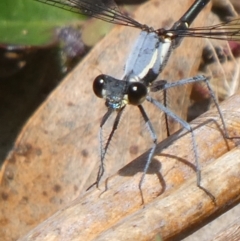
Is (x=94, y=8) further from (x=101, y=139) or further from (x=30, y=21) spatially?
(x=101, y=139)

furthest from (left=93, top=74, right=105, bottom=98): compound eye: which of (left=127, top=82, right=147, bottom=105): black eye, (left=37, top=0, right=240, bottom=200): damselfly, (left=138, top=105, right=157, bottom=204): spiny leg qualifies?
(left=138, top=105, right=157, bottom=204): spiny leg

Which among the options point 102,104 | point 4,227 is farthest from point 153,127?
point 4,227

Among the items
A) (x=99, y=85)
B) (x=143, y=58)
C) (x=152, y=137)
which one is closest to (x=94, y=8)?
(x=143, y=58)

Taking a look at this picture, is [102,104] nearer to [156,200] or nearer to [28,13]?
[28,13]

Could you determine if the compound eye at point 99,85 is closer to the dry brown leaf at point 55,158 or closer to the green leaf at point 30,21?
the dry brown leaf at point 55,158

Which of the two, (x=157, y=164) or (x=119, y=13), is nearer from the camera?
(x=157, y=164)

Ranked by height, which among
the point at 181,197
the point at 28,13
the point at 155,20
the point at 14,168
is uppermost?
the point at 28,13

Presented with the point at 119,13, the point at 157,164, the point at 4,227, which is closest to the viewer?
the point at 157,164
